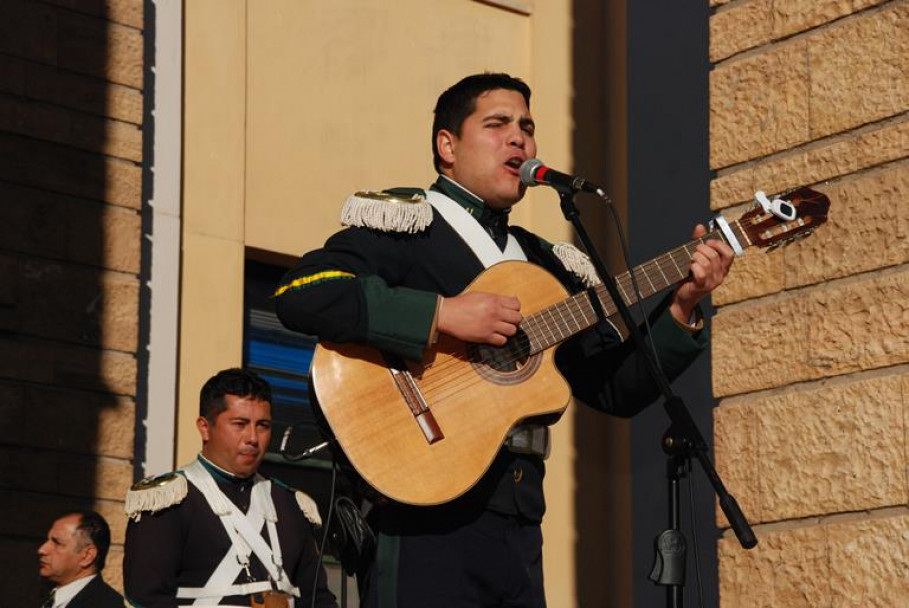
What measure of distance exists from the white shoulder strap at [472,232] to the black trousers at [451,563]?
0.73m

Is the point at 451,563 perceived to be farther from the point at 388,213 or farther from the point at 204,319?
the point at 204,319

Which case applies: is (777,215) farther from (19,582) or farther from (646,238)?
(646,238)

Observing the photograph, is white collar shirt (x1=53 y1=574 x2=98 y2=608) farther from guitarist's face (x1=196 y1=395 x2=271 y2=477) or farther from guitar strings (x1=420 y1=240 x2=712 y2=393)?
guitar strings (x1=420 y1=240 x2=712 y2=393)

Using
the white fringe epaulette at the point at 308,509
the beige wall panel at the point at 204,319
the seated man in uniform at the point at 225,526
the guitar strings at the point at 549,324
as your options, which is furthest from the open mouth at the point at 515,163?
the beige wall panel at the point at 204,319

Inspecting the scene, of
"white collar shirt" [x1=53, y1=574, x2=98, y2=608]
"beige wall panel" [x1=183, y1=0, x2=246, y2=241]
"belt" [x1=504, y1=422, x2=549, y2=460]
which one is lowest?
"white collar shirt" [x1=53, y1=574, x2=98, y2=608]

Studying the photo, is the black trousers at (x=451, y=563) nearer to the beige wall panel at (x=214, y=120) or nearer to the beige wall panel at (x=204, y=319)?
the beige wall panel at (x=204, y=319)

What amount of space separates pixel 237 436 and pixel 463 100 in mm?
1926

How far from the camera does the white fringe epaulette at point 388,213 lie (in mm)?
4891

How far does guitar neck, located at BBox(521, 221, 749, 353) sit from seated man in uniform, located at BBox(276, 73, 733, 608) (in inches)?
1.9

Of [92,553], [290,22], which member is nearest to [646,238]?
[290,22]

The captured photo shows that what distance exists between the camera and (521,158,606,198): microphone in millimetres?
4668

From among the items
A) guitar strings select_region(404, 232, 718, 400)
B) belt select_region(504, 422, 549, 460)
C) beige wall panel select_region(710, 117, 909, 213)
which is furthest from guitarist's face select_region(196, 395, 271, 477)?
belt select_region(504, 422, 549, 460)

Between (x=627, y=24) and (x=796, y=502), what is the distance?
546cm

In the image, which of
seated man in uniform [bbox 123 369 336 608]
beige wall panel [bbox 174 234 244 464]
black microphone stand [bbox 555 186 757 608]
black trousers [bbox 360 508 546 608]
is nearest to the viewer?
black microphone stand [bbox 555 186 757 608]
